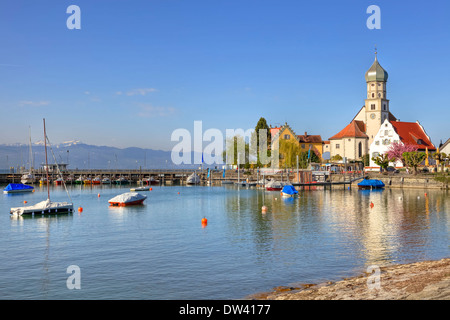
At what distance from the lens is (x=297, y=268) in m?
30.3

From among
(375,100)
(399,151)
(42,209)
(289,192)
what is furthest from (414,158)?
(42,209)

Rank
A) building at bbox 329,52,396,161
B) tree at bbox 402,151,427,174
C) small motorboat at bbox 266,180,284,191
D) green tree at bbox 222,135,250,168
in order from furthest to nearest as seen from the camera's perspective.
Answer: green tree at bbox 222,135,250,168 → building at bbox 329,52,396,161 → tree at bbox 402,151,427,174 → small motorboat at bbox 266,180,284,191

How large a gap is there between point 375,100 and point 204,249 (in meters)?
128

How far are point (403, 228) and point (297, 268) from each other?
76.6ft

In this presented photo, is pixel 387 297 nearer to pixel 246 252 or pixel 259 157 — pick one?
pixel 246 252

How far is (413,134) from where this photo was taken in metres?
142

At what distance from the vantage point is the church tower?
151 m

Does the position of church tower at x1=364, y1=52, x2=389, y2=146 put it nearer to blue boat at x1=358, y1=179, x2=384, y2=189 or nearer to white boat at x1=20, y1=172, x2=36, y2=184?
blue boat at x1=358, y1=179, x2=384, y2=189

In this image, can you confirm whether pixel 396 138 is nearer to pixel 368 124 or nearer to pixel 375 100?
pixel 368 124

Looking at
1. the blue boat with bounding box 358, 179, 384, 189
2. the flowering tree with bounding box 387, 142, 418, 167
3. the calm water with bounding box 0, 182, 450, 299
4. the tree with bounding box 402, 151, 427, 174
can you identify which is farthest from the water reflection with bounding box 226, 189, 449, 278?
the flowering tree with bounding box 387, 142, 418, 167

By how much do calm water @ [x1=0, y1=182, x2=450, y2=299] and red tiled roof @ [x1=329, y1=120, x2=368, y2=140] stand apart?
82.9 meters

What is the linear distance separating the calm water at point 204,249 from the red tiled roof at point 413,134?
7559 cm
